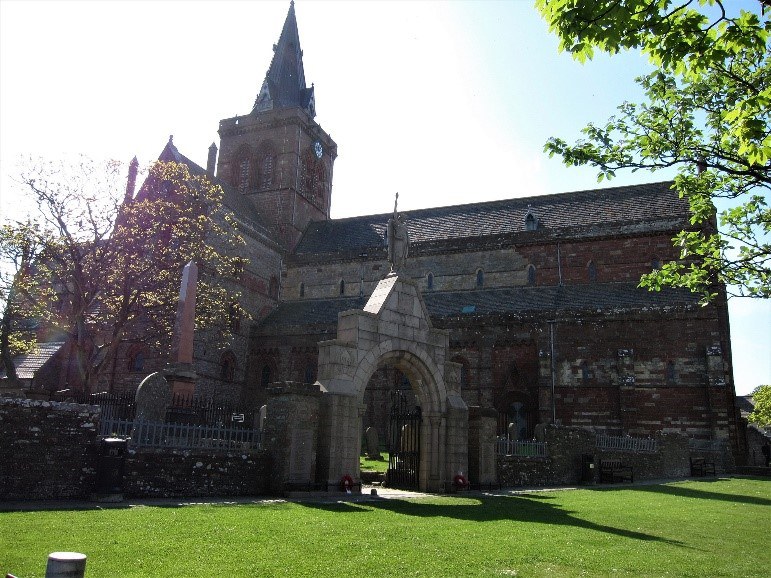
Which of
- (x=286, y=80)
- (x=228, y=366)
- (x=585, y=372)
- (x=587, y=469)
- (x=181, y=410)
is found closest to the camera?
(x=181, y=410)

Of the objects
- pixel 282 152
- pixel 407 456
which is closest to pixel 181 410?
pixel 407 456

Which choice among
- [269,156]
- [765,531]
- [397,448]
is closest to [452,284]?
[269,156]

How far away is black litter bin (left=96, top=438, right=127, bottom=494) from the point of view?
11250mm

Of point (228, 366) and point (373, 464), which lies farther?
point (228, 366)

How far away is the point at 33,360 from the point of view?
33.0m

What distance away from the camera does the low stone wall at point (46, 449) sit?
1060 cm

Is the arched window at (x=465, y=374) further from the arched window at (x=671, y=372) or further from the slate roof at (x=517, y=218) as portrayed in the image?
the arched window at (x=671, y=372)

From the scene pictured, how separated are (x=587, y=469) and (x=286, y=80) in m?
37.6

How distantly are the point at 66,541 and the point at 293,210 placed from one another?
38.3 m

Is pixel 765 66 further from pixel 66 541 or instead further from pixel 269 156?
pixel 269 156

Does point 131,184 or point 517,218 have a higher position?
point 517,218

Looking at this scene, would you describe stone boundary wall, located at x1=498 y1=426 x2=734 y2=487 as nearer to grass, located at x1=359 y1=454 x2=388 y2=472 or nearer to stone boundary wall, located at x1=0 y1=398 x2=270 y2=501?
grass, located at x1=359 y1=454 x2=388 y2=472

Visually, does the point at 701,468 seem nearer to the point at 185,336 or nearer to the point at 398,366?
the point at 398,366

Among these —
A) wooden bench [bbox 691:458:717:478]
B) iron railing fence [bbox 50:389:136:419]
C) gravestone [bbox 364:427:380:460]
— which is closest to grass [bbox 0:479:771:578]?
iron railing fence [bbox 50:389:136:419]
